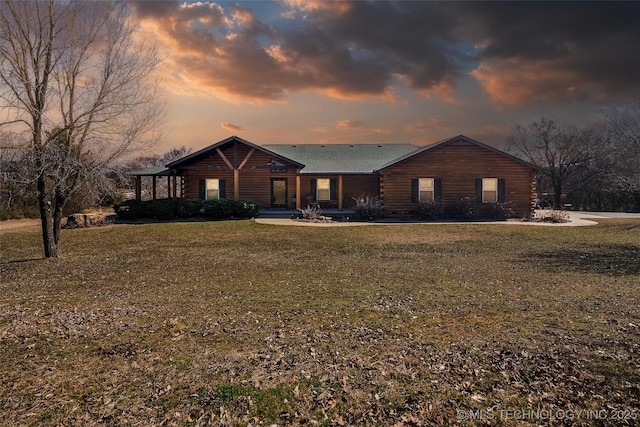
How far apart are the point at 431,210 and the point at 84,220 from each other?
63.4 feet

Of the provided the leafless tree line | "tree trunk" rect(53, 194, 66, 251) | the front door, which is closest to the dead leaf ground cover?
"tree trunk" rect(53, 194, 66, 251)

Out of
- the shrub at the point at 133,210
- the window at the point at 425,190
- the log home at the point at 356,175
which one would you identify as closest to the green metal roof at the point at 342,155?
the log home at the point at 356,175

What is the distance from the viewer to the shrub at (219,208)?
73.6 feet

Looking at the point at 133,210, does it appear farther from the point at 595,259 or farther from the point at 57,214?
the point at 595,259

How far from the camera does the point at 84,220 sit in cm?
2033

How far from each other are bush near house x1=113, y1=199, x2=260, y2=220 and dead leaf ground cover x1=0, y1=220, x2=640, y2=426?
11.1m

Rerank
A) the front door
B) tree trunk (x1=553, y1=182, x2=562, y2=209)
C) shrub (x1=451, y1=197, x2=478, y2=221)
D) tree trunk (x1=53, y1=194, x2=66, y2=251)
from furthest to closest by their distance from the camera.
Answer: tree trunk (x1=553, y1=182, x2=562, y2=209) < the front door < shrub (x1=451, y1=197, x2=478, y2=221) < tree trunk (x1=53, y1=194, x2=66, y2=251)

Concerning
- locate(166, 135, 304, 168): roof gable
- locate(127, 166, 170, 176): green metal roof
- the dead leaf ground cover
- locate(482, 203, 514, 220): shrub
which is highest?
locate(166, 135, 304, 168): roof gable

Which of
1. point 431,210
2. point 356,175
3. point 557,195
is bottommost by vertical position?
point 431,210

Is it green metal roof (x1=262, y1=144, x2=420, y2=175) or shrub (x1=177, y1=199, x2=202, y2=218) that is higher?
green metal roof (x1=262, y1=144, x2=420, y2=175)

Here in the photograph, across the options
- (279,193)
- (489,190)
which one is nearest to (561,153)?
(489,190)

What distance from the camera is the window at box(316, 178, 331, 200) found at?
27.7 metres

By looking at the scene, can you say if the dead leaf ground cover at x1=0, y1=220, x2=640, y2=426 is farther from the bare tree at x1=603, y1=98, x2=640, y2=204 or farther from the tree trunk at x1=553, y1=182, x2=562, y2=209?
the tree trunk at x1=553, y1=182, x2=562, y2=209

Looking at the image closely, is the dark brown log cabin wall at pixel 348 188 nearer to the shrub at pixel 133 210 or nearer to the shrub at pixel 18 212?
the shrub at pixel 133 210
